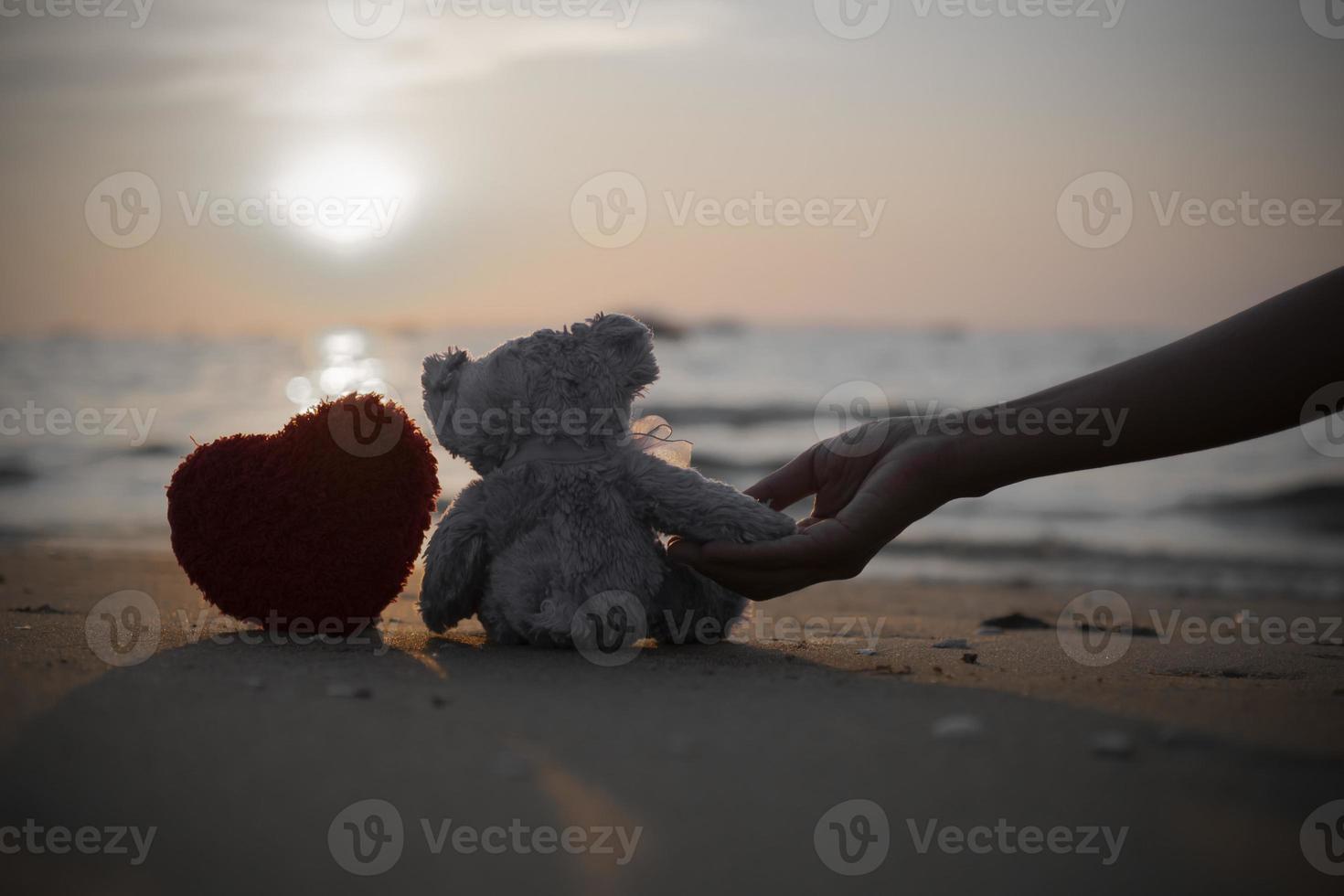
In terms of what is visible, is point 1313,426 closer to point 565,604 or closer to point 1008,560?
point 1008,560

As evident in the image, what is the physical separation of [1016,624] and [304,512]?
282 cm

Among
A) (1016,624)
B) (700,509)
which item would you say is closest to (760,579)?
(700,509)

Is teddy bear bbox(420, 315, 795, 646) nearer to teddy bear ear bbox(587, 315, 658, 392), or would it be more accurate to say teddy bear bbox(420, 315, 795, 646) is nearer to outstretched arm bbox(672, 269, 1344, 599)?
teddy bear ear bbox(587, 315, 658, 392)

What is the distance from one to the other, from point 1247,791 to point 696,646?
1508mm

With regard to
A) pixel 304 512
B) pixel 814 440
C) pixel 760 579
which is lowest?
pixel 760 579

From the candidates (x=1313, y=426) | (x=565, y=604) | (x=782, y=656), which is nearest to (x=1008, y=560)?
(x=782, y=656)

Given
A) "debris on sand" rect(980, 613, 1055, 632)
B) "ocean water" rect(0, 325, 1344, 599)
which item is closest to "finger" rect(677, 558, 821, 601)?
"debris on sand" rect(980, 613, 1055, 632)

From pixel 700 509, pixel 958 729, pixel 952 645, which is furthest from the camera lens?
pixel 952 645

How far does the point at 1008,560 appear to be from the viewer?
288 inches

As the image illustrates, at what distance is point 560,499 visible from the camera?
2.71 metres

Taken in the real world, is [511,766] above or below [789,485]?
below

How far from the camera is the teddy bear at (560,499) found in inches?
104

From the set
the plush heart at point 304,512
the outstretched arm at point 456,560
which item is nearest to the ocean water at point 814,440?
the plush heart at point 304,512

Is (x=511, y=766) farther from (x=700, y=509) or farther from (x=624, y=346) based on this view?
(x=624, y=346)
